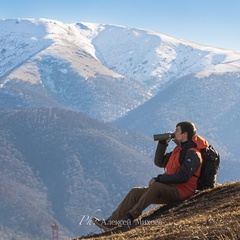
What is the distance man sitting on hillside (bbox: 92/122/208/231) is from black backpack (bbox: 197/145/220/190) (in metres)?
0.22

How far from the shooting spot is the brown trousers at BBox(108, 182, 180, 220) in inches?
523

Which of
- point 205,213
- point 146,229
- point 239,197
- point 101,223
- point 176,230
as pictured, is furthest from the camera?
point 101,223

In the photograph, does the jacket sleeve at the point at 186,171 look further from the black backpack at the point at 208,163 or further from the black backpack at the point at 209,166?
the black backpack at the point at 209,166

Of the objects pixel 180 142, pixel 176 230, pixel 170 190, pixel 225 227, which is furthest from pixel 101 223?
pixel 225 227

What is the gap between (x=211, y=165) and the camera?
567 inches

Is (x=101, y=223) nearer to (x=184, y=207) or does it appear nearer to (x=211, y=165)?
(x=184, y=207)

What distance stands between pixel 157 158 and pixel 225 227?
6444 millimetres

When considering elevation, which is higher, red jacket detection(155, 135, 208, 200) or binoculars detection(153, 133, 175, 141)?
binoculars detection(153, 133, 175, 141)

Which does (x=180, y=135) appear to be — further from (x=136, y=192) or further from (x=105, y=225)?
(x=105, y=225)

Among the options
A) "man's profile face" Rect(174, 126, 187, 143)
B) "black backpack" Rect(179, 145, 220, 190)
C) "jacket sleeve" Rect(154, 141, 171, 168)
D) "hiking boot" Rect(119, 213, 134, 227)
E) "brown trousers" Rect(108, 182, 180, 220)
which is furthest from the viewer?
"jacket sleeve" Rect(154, 141, 171, 168)

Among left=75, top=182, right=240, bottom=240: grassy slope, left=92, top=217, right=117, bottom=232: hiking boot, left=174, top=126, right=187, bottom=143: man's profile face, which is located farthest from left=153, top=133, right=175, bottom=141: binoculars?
left=92, top=217, right=117, bottom=232: hiking boot

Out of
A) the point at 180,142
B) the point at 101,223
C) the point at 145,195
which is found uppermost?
the point at 180,142

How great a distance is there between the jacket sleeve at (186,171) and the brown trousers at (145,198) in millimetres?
193

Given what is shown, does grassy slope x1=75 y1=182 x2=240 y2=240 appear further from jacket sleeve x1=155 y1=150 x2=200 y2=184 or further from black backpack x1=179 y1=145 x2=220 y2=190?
jacket sleeve x1=155 y1=150 x2=200 y2=184
